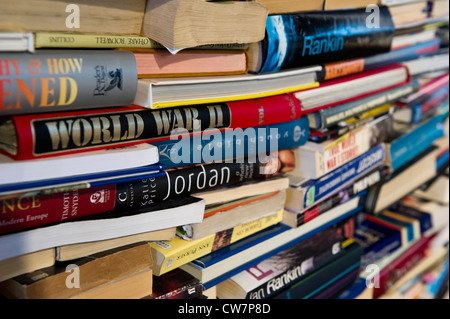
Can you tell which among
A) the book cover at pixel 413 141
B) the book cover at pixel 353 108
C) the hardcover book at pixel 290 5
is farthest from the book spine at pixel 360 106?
the hardcover book at pixel 290 5

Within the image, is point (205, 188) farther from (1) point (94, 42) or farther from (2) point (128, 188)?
(1) point (94, 42)

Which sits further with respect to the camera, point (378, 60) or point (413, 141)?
point (413, 141)

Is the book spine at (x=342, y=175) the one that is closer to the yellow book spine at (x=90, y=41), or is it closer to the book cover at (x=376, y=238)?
the book cover at (x=376, y=238)

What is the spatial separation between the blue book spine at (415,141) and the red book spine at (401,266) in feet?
0.93

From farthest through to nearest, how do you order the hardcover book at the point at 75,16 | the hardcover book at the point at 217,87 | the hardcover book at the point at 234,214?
the hardcover book at the point at 234,214
the hardcover book at the point at 217,87
the hardcover book at the point at 75,16

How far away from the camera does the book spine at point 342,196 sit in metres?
0.97

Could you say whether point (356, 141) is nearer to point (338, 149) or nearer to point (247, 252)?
point (338, 149)

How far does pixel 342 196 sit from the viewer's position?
1053 mm

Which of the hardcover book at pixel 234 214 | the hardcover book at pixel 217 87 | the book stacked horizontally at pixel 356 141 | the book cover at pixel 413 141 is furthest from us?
the book cover at pixel 413 141

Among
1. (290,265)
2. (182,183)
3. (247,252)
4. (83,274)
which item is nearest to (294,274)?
(290,265)

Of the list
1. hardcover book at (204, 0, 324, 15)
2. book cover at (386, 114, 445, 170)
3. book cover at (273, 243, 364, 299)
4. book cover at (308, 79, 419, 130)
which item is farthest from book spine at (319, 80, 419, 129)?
book cover at (273, 243, 364, 299)

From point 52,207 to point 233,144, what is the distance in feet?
1.06

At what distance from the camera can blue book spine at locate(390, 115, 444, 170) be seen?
1190mm

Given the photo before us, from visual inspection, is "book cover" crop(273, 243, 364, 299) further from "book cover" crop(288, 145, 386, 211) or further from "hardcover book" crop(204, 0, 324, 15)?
"hardcover book" crop(204, 0, 324, 15)
